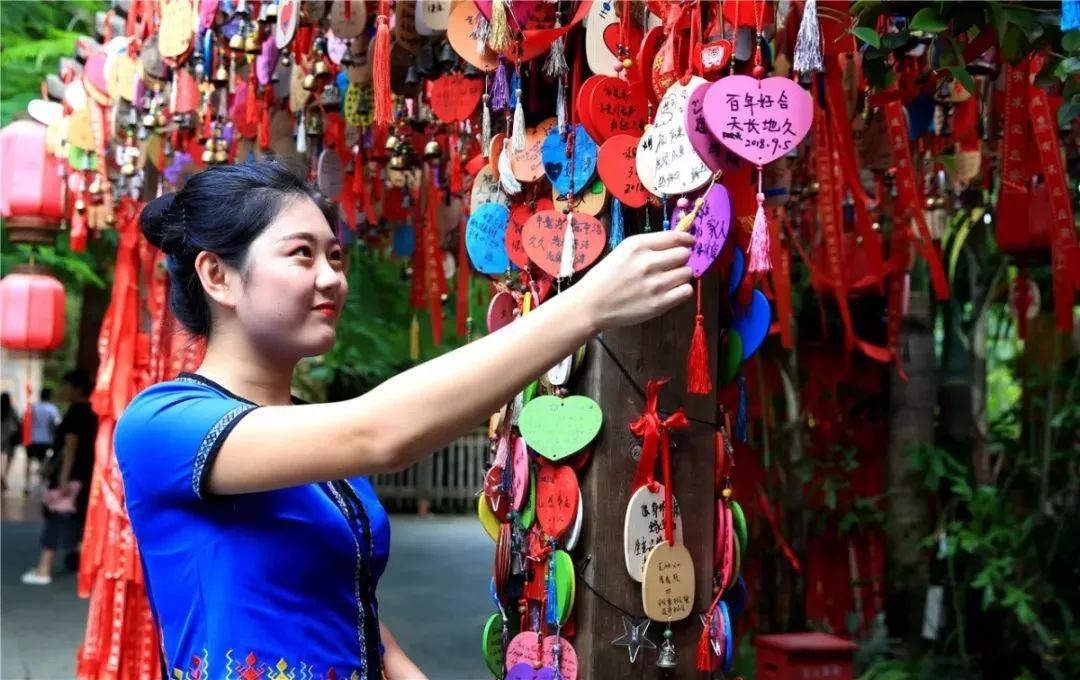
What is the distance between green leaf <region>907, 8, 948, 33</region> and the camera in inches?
71.5

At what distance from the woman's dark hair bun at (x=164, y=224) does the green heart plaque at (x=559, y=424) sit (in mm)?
631

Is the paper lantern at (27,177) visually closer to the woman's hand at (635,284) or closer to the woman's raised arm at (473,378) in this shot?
the woman's raised arm at (473,378)

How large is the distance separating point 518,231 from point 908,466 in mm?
3555

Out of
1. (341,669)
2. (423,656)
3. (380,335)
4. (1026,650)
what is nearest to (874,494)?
(1026,650)

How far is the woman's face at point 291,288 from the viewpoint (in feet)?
4.27

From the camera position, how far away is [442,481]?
518 inches

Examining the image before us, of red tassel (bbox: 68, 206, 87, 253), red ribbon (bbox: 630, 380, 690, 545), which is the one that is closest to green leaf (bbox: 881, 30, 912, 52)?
red ribbon (bbox: 630, 380, 690, 545)

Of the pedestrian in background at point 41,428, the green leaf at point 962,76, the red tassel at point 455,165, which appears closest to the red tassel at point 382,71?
the green leaf at point 962,76

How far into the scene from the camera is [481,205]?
202 centimetres

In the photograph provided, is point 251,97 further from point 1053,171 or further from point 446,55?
point 1053,171

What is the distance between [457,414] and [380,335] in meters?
7.45

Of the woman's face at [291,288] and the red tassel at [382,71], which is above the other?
the red tassel at [382,71]

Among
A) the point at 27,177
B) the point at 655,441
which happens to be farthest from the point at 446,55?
the point at 27,177

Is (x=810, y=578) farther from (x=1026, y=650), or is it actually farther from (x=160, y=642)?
(x=160, y=642)
